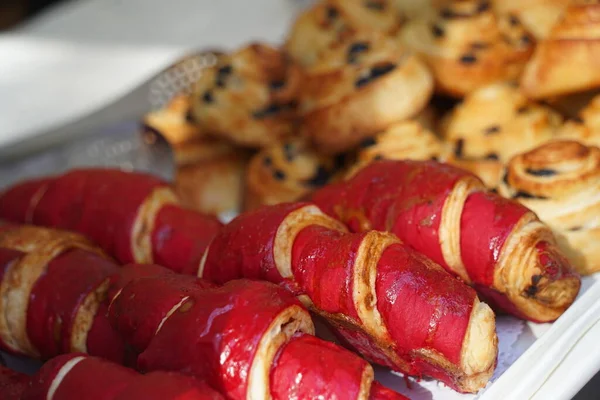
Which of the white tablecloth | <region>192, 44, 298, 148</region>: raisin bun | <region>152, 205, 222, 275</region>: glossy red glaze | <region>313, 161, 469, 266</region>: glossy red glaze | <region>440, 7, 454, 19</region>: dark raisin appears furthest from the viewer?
the white tablecloth

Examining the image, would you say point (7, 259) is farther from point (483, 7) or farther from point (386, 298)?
point (483, 7)

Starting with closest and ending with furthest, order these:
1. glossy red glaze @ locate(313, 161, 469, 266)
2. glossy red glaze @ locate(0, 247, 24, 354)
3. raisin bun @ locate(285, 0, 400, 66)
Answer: glossy red glaze @ locate(313, 161, 469, 266), glossy red glaze @ locate(0, 247, 24, 354), raisin bun @ locate(285, 0, 400, 66)

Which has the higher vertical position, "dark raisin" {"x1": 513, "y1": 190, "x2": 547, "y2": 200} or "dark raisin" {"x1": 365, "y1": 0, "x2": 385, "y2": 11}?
"dark raisin" {"x1": 365, "y1": 0, "x2": 385, "y2": 11}

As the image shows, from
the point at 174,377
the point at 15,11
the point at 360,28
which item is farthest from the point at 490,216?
the point at 15,11

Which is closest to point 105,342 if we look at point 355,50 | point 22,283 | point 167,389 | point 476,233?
point 22,283

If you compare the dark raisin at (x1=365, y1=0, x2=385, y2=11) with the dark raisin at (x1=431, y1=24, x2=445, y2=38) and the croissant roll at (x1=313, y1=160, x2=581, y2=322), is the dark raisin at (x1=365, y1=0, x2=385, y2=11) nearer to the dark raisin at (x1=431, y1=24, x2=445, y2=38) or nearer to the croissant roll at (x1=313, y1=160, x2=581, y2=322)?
the dark raisin at (x1=431, y1=24, x2=445, y2=38)

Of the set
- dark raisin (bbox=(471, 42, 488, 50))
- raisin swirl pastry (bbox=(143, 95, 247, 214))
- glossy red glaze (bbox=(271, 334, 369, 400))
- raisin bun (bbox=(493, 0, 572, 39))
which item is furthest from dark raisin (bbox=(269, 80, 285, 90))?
glossy red glaze (bbox=(271, 334, 369, 400))

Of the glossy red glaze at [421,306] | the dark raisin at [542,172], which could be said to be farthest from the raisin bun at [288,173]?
the glossy red glaze at [421,306]
